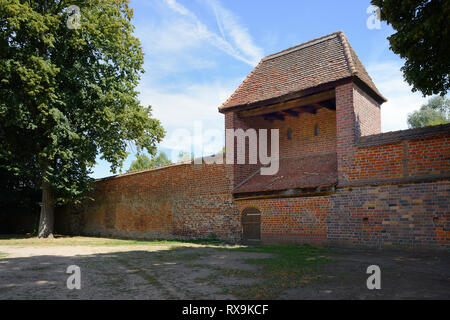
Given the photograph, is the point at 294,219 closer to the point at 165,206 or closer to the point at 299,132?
the point at 299,132

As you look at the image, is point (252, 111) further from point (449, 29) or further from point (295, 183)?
point (449, 29)

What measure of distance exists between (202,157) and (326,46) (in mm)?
7152

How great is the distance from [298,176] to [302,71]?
4272 mm

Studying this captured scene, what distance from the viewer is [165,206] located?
17.0 metres

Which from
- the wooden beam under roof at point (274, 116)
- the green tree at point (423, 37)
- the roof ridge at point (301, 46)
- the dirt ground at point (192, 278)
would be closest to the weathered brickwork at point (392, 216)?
the dirt ground at point (192, 278)

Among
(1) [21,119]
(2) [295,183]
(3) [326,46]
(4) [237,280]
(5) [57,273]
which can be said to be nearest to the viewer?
(4) [237,280]

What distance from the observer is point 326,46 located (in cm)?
1427

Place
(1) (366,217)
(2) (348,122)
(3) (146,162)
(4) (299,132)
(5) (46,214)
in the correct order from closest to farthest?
(1) (366,217) → (2) (348,122) → (4) (299,132) → (5) (46,214) → (3) (146,162)

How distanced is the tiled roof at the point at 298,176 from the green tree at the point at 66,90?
772 centimetres

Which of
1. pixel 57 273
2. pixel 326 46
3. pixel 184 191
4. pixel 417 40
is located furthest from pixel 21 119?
pixel 417 40

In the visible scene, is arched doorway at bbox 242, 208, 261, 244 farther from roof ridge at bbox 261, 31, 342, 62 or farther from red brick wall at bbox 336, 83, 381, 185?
roof ridge at bbox 261, 31, 342, 62

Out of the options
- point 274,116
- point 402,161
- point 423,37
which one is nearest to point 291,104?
point 274,116

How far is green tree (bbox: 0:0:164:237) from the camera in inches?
608

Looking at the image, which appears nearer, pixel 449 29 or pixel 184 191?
pixel 449 29
